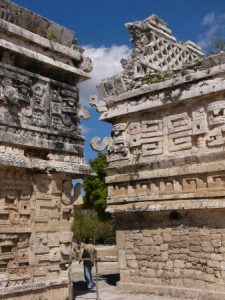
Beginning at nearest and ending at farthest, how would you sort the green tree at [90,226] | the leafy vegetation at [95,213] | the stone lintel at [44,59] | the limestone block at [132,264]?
1. the stone lintel at [44,59]
2. the limestone block at [132,264]
3. the leafy vegetation at [95,213]
4. the green tree at [90,226]

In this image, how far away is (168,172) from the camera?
9930mm

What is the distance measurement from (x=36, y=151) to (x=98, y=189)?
18.8 meters

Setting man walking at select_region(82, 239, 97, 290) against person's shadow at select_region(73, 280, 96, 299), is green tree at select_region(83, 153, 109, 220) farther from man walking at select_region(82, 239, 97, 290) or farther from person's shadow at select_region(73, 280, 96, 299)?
man walking at select_region(82, 239, 97, 290)

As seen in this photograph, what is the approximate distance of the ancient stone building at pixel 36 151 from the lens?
6766 millimetres

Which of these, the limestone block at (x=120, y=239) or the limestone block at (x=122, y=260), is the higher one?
the limestone block at (x=120, y=239)

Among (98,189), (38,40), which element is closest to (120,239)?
(38,40)

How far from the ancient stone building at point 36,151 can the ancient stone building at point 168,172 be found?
9.04ft

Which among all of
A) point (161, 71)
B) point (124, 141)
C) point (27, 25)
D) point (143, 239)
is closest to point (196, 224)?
point (143, 239)

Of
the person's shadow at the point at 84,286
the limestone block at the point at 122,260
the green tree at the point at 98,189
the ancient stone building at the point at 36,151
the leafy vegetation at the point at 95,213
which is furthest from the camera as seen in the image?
the leafy vegetation at the point at 95,213

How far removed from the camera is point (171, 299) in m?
9.32

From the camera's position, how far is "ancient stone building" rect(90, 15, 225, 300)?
30.3 feet

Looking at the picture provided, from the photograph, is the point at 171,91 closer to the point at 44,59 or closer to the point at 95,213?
the point at 44,59

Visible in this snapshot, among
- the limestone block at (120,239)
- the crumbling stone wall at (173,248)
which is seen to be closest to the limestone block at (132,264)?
the crumbling stone wall at (173,248)

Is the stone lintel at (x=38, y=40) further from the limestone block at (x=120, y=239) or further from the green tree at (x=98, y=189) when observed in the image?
the green tree at (x=98, y=189)
